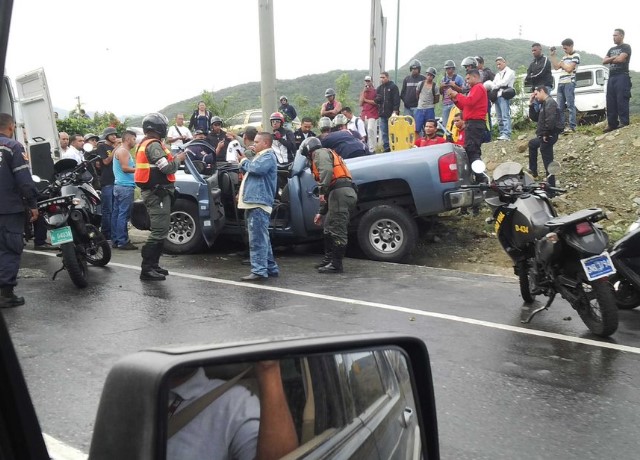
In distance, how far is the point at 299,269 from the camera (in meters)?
9.18

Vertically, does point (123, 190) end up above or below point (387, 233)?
above

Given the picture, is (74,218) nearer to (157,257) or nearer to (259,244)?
(157,257)

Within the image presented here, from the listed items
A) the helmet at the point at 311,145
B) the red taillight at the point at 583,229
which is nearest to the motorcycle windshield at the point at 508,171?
the red taillight at the point at 583,229

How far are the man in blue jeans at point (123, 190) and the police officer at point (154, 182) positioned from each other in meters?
2.46

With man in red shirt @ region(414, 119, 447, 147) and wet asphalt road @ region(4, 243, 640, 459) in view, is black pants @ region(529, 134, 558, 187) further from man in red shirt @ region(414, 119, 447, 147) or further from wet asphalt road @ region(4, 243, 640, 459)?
wet asphalt road @ region(4, 243, 640, 459)

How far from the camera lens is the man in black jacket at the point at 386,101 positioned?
15062 millimetres

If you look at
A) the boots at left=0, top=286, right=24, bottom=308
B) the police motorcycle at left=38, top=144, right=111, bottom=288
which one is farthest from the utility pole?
the boots at left=0, top=286, right=24, bottom=308

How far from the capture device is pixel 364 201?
32.5ft

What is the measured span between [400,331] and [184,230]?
5.90 m

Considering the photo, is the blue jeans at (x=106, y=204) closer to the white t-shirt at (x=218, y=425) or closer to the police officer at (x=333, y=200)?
the police officer at (x=333, y=200)

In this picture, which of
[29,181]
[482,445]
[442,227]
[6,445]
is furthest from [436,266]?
[6,445]

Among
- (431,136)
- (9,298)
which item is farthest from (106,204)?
(431,136)

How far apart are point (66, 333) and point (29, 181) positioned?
5.86 feet

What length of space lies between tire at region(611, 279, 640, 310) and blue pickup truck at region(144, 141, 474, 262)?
114 inches
